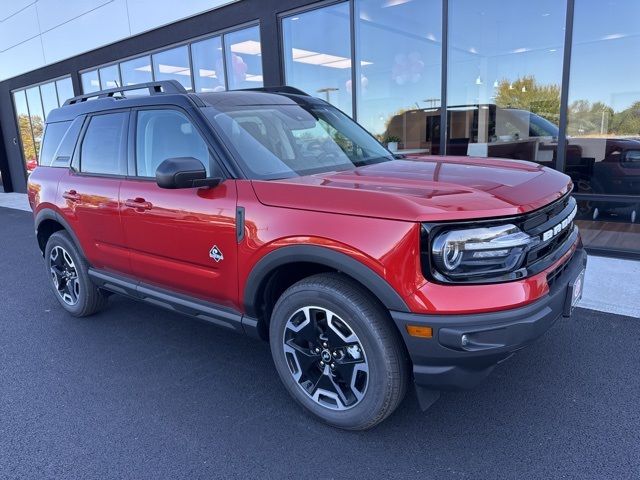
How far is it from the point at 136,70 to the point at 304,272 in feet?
34.3

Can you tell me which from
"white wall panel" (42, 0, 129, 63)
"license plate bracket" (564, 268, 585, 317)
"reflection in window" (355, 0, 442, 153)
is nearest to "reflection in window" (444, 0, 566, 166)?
"reflection in window" (355, 0, 442, 153)

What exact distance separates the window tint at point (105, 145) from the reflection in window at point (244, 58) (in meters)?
5.22

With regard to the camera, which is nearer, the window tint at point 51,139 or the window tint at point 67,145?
the window tint at point 67,145

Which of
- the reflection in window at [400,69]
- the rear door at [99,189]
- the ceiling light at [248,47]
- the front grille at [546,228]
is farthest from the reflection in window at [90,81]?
the front grille at [546,228]

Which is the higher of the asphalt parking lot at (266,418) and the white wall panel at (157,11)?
the white wall panel at (157,11)

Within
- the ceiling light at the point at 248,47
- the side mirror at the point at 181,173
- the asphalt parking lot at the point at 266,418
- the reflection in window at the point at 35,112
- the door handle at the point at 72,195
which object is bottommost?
the asphalt parking lot at the point at 266,418

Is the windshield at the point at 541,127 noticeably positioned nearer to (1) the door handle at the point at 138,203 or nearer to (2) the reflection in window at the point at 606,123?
(2) the reflection in window at the point at 606,123

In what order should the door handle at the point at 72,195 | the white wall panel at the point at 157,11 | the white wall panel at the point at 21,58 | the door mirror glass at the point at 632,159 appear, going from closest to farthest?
the door handle at the point at 72,195, the door mirror glass at the point at 632,159, the white wall panel at the point at 157,11, the white wall panel at the point at 21,58

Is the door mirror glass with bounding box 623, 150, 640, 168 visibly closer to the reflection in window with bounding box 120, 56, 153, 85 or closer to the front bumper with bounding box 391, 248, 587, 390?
the front bumper with bounding box 391, 248, 587, 390

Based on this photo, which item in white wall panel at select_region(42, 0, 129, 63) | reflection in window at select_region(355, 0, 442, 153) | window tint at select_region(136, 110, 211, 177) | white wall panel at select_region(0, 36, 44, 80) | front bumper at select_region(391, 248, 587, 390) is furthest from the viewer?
white wall panel at select_region(0, 36, 44, 80)

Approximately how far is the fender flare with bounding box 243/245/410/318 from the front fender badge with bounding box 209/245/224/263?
0.26 metres

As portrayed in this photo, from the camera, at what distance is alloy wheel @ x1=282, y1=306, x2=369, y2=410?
2.44 metres

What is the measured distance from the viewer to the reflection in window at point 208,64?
9344mm

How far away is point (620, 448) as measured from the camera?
2.35 metres
